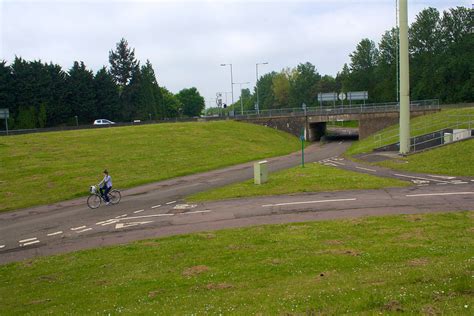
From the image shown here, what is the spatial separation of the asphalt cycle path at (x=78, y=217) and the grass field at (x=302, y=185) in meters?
2.06

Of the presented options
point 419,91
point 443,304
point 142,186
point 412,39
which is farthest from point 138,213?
point 412,39

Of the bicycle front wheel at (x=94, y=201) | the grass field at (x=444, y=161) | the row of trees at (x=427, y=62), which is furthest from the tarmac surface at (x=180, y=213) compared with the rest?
the row of trees at (x=427, y=62)

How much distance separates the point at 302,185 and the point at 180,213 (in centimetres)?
847

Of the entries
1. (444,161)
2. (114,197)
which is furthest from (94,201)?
(444,161)

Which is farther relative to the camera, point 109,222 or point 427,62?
point 427,62

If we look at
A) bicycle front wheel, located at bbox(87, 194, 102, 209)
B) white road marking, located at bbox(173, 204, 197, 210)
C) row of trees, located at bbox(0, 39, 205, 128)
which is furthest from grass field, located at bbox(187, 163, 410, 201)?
row of trees, located at bbox(0, 39, 205, 128)

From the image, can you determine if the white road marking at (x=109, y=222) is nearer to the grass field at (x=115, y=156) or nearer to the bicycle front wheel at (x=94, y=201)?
the bicycle front wheel at (x=94, y=201)

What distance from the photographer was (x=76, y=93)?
89562mm

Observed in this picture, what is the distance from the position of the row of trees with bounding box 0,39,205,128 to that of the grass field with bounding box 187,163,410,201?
63.5 metres

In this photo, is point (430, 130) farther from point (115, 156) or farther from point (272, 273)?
point (272, 273)

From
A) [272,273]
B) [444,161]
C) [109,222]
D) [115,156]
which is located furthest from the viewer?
[115,156]

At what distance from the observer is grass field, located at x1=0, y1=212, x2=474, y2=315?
27.3ft

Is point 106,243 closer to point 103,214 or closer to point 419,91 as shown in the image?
point 103,214

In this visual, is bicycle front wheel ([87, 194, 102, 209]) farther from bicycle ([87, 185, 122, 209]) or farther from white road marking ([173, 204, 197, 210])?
white road marking ([173, 204, 197, 210])
